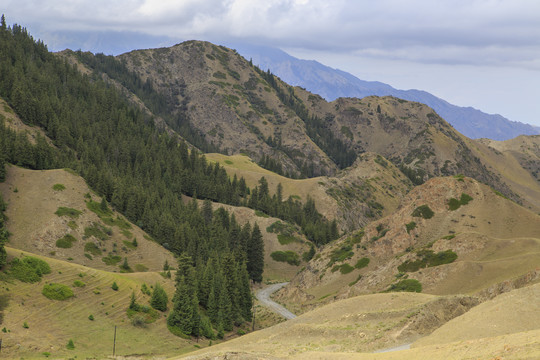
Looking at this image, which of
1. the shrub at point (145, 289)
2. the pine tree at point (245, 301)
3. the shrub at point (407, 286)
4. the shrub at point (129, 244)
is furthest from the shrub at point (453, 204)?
the shrub at point (129, 244)

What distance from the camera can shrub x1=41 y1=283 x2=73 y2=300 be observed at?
76438 mm

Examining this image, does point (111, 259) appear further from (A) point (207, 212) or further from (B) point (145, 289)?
(A) point (207, 212)

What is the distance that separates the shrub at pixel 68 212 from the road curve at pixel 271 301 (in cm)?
5306

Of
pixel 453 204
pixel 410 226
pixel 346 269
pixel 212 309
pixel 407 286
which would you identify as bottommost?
pixel 212 309

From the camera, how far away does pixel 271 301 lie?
125000 mm

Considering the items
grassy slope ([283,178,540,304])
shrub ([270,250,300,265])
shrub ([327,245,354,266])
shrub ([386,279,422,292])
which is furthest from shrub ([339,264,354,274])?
shrub ([270,250,300,265])

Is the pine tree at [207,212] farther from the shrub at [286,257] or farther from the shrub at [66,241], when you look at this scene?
the shrub at [66,241]

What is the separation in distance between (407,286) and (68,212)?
86.1 meters

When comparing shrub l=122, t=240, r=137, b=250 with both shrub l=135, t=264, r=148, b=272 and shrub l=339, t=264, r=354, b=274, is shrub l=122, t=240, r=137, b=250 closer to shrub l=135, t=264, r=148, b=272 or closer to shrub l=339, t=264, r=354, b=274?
shrub l=135, t=264, r=148, b=272

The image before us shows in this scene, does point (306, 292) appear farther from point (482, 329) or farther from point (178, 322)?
point (482, 329)

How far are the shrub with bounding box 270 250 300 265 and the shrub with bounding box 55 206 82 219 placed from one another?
78191 mm

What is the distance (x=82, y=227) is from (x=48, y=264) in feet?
128

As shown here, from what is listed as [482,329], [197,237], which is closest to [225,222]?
[197,237]

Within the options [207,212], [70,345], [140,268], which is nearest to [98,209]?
[140,268]
